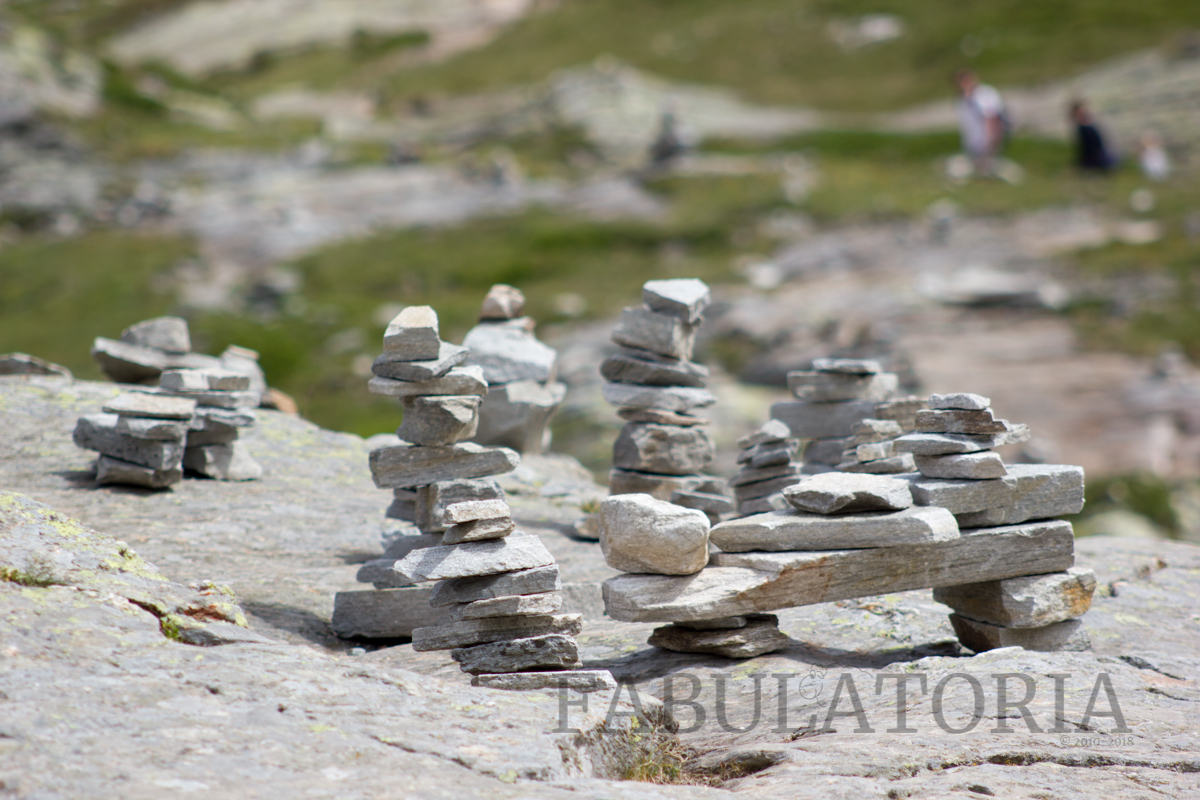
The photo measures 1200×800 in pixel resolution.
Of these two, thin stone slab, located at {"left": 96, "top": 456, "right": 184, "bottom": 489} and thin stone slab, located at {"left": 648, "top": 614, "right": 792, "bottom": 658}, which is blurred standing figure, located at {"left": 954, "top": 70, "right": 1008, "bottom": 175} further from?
thin stone slab, located at {"left": 96, "top": 456, "right": 184, "bottom": 489}

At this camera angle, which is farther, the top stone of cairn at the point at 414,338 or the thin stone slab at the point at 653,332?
the thin stone slab at the point at 653,332

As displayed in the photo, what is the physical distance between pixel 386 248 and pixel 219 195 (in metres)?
10.3

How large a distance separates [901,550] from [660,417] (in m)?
4.71

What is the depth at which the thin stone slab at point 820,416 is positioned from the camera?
12758 millimetres

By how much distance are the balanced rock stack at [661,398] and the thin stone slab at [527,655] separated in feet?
15.5

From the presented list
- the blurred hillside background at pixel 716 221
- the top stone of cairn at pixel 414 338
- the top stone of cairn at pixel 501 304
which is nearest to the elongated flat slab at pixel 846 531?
the top stone of cairn at pixel 414 338

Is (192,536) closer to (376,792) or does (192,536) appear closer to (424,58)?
(376,792)

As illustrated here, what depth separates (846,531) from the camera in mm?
8367

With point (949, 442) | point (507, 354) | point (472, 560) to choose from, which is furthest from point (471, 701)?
point (507, 354)

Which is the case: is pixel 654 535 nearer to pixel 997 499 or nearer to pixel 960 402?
pixel 960 402

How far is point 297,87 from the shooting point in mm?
81375

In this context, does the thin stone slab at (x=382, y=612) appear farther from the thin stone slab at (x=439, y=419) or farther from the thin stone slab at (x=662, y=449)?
the thin stone slab at (x=662, y=449)

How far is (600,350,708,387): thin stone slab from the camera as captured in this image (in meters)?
12.5

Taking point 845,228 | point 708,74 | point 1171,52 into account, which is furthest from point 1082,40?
point 845,228
